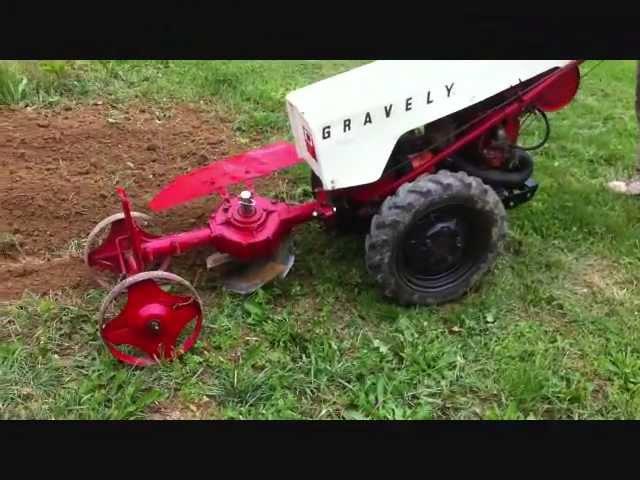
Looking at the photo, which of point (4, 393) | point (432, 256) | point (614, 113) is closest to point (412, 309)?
point (432, 256)

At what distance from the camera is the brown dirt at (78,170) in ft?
12.4

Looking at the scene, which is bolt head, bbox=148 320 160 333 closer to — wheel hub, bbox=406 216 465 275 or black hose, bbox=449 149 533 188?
wheel hub, bbox=406 216 465 275

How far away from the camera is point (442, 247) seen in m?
3.38

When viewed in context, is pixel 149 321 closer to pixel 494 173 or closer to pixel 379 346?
pixel 379 346

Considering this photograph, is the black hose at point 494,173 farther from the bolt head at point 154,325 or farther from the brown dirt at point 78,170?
the bolt head at point 154,325

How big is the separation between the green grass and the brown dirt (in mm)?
375

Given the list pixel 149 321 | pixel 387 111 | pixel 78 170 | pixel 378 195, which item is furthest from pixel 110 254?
pixel 387 111

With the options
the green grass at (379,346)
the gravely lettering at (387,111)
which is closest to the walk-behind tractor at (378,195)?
the gravely lettering at (387,111)

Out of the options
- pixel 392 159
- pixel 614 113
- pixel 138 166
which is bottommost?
pixel 614 113

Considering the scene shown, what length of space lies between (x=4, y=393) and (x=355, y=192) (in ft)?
5.81

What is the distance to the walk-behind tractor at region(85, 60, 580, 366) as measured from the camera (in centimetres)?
310

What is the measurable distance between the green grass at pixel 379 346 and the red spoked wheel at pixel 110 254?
0.40ft

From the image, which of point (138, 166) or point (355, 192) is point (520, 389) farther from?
point (138, 166)

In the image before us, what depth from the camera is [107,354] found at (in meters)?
3.19
